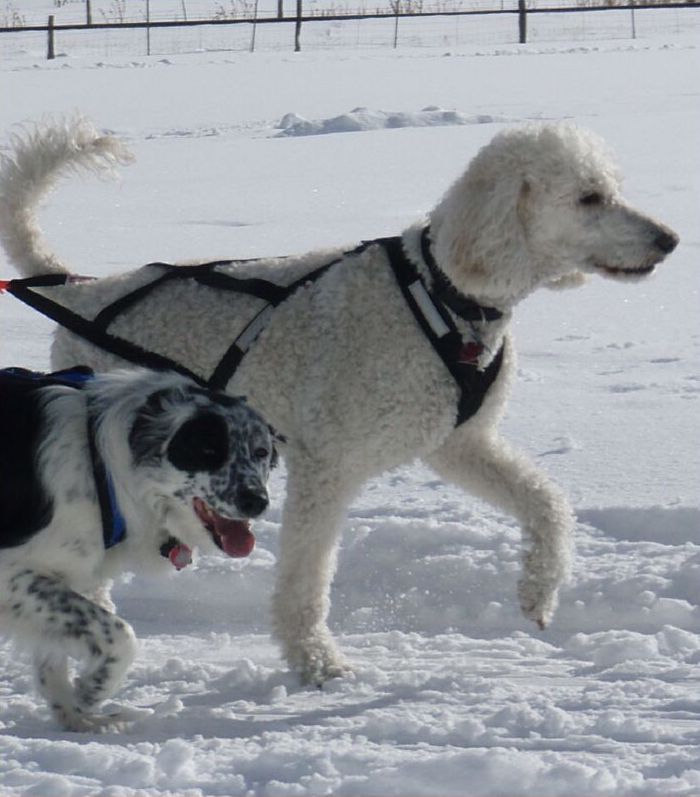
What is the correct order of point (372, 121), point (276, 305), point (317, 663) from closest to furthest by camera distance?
1. point (317, 663)
2. point (276, 305)
3. point (372, 121)

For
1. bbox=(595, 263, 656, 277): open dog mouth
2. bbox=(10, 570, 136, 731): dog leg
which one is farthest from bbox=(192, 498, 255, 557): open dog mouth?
bbox=(595, 263, 656, 277): open dog mouth

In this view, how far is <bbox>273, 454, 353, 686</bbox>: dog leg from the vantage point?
4.44 meters

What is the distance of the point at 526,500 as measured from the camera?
15.4ft

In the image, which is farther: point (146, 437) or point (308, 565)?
point (308, 565)

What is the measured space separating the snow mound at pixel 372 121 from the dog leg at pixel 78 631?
493 inches

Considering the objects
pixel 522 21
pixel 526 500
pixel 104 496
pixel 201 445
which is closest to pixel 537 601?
pixel 526 500

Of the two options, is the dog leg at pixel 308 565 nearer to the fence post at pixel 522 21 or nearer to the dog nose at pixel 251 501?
the dog nose at pixel 251 501

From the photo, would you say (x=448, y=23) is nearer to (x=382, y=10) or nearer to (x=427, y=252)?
(x=382, y=10)

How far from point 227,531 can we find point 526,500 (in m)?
1.26

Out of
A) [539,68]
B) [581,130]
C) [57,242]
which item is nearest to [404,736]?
[581,130]

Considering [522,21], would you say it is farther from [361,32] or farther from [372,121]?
[372,121]

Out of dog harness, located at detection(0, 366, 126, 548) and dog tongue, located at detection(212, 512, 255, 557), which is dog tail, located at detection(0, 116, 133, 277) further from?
dog tongue, located at detection(212, 512, 255, 557)

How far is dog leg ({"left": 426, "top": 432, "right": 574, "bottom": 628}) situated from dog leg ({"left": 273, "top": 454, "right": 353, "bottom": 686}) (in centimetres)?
47

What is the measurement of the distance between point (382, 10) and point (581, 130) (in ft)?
124
